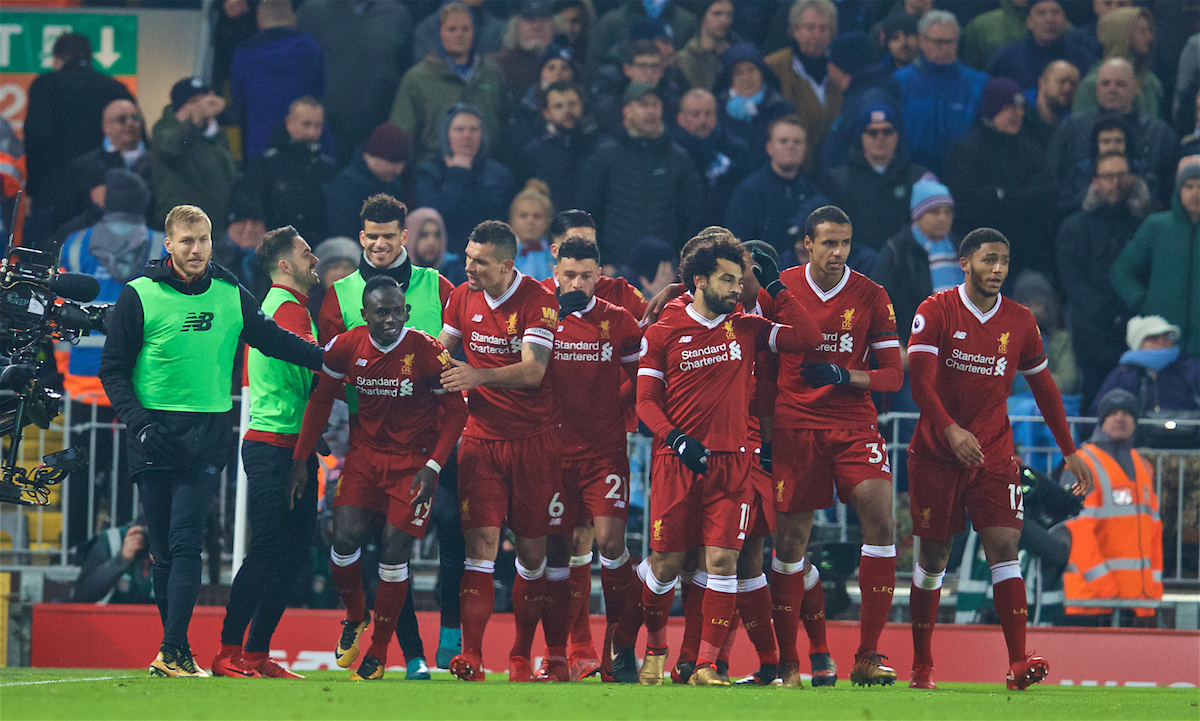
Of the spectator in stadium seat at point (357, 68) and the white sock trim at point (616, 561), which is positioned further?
the spectator in stadium seat at point (357, 68)

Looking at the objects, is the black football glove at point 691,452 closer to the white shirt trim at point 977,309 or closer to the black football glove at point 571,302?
the black football glove at point 571,302

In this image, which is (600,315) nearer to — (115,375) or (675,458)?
(675,458)

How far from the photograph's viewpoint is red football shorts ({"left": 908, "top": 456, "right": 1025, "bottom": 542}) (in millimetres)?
7840

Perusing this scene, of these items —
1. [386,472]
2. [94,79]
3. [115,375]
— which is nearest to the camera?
[115,375]

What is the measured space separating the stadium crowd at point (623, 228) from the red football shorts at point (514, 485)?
0.06 ft

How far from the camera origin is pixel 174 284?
7352mm

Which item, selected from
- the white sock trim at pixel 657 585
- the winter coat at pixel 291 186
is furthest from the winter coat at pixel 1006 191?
the white sock trim at pixel 657 585

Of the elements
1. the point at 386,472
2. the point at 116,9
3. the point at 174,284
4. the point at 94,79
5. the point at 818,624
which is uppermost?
the point at 116,9

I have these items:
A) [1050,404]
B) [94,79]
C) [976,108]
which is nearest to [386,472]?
[1050,404]

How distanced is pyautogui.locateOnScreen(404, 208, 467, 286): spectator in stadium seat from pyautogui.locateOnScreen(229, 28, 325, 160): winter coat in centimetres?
205

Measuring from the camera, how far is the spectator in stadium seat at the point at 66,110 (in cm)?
1223

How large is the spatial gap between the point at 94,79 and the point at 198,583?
6.48 meters

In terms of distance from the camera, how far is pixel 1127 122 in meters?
12.3

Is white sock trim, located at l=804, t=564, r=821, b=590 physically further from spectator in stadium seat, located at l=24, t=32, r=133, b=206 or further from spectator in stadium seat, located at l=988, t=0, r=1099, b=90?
spectator in stadium seat, located at l=24, t=32, r=133, b=206
